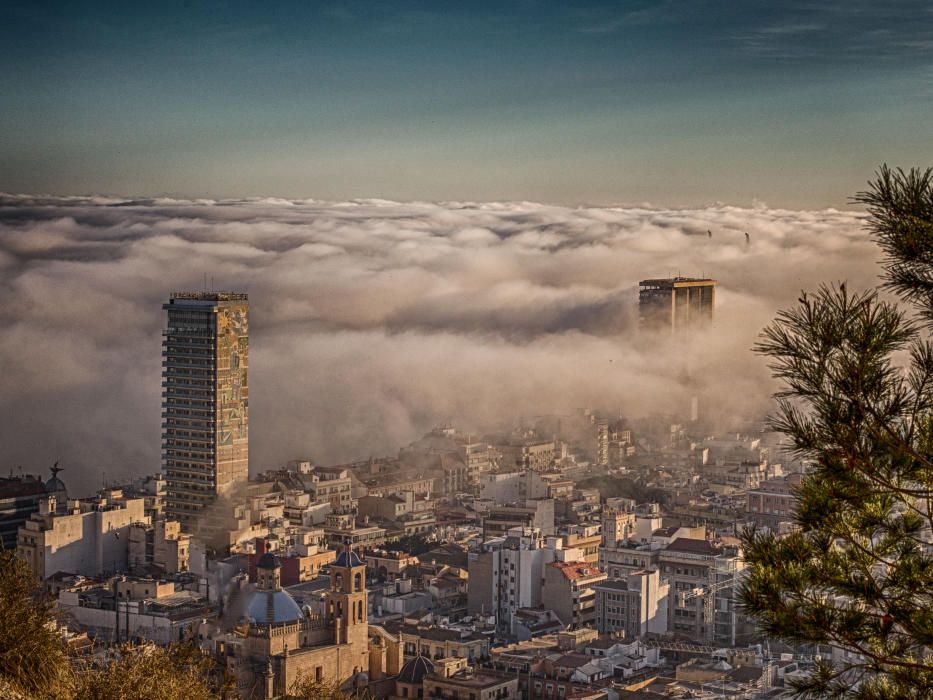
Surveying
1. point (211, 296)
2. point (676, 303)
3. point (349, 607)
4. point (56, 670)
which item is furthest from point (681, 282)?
point (56, 670)

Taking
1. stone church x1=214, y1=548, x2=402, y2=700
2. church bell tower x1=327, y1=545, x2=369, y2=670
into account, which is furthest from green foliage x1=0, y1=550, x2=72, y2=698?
church bell tower x1=327, y1=545, x2=369, y2=670

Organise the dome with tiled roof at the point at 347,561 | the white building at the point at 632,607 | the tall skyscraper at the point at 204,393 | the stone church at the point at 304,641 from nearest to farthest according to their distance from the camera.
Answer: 1. the stone church at the point at 304,641
2. the dome with tiled roof at the point at 347,561
3. the white building at the point at 632,607
4. the tall skyscraper at the point at 204,393

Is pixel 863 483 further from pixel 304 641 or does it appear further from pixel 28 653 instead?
pixel 304 641

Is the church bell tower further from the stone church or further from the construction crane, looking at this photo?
the construction crane

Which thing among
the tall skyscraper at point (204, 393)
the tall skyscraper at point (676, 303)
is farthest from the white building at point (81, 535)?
the tall skyscraper at point (676, 303)

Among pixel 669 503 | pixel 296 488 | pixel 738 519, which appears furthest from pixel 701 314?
pixel 296 488

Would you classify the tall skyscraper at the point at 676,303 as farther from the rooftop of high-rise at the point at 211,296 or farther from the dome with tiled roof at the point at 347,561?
the dome with tiled roof at the point at 347,561
